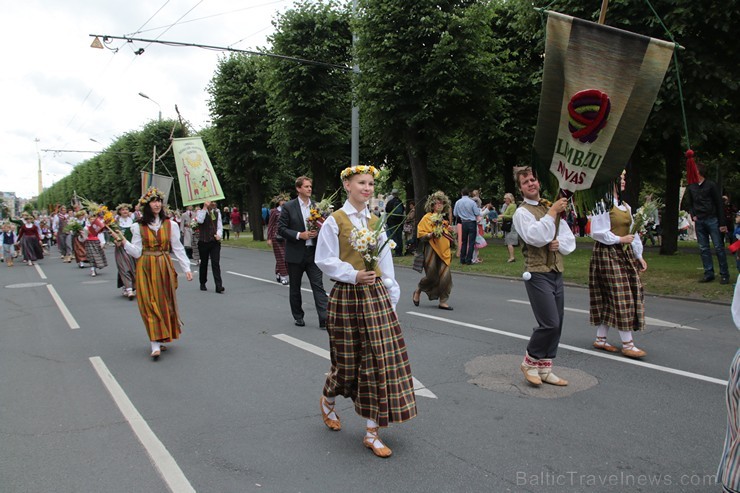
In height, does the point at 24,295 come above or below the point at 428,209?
below

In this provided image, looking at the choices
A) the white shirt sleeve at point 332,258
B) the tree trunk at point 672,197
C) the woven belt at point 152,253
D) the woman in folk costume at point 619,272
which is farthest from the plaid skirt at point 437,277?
the tree trunk at point 672,197

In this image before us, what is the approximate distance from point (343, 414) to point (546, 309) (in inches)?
80.1

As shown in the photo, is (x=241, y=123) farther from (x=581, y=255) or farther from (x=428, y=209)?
(x=428, y=209)

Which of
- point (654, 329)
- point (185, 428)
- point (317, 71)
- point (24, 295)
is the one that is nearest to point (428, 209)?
point (654, 329)

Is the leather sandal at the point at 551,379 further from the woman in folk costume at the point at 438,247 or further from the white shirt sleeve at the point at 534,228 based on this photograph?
the woman in folk costume at the point at 438,247

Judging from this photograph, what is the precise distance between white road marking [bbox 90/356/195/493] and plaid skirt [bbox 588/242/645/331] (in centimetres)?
465

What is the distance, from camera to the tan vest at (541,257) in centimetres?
481

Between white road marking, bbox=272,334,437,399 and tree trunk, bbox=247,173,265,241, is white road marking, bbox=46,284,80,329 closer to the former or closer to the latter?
white road marking, bbox=272,334,437,399

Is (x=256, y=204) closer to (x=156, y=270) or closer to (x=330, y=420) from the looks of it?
(x=156, y=270)

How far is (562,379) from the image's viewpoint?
16.9 feet

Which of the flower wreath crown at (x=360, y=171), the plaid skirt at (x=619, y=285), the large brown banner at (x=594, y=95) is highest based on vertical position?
the large brown banner at (x=594, y=95)

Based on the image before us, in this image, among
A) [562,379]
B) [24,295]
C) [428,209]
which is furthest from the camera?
[24,295]

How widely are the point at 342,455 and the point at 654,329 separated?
5.43 metres

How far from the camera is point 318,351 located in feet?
21.2
